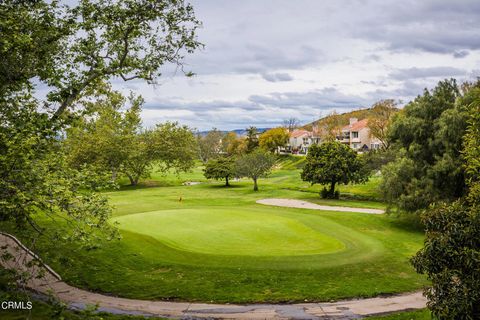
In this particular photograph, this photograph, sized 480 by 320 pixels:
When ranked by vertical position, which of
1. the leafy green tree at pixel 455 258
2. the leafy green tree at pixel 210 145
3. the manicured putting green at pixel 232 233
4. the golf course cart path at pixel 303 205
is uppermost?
the leafy green tree at pixel 210 145

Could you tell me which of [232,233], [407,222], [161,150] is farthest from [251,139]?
[232,233]

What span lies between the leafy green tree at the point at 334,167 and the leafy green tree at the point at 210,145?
95.5 m

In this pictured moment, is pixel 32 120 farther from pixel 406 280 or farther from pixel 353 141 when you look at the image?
pixel 353 141

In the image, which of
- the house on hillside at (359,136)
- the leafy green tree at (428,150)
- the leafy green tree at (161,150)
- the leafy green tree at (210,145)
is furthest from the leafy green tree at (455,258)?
the leafy green tree at (210,145)

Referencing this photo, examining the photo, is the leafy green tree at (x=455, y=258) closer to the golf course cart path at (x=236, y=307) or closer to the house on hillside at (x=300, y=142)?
the golf course cart path at (x=236, y=307)

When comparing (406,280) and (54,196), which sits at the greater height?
(54,196)

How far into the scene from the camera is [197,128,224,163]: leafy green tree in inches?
5935

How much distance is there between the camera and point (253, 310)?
1543 centimetres

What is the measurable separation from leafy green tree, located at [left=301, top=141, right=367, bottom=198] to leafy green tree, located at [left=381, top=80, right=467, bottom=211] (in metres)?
14.3

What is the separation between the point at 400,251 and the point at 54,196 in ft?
65.4

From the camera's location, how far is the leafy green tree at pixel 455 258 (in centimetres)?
947

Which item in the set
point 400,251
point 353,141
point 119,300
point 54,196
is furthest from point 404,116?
point 353,141

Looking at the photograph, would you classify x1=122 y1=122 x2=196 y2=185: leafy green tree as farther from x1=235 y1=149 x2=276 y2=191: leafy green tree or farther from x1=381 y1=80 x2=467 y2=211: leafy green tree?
x1=381 y1=80 x2=467 y2=211: leafy green tree

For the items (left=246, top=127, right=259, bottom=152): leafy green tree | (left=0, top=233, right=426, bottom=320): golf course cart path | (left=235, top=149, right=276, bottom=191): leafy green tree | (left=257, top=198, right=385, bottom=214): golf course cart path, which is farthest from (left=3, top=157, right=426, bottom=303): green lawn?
(left=246, top=127, right=259, bottom=152): leafy green tree
